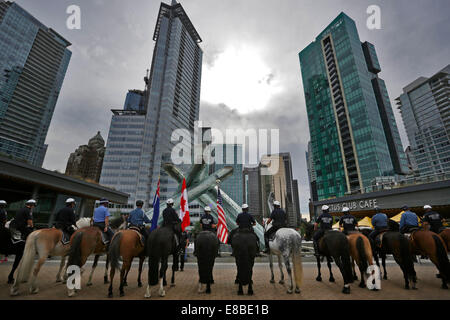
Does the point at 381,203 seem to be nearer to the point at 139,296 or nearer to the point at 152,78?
the point at 139,296

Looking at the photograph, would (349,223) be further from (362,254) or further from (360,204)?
(360,204)

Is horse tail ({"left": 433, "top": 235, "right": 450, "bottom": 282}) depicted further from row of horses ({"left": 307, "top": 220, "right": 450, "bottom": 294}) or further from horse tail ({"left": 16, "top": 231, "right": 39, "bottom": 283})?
horse tail ({"left": 16, "top": 231, "right": 39, "bottom": 283})

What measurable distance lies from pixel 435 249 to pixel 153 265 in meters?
8.38

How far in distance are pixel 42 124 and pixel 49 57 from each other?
4533 centimetres

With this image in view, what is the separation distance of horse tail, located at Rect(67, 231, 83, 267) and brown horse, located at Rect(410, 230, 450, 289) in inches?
415

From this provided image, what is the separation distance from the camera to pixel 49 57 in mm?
126562

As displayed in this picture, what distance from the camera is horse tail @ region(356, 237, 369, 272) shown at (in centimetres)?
593

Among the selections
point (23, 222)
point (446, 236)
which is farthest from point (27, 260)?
point (446, 236)

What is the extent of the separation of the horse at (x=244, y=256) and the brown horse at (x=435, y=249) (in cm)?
543

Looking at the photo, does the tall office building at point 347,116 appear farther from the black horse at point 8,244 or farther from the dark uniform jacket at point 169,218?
the black horse at point 8,244

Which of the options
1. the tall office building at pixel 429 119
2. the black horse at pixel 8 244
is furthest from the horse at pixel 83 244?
the tall office building at pixel 429 119

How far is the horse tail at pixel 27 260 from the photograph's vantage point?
201 inches

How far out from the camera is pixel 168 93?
9769cm
